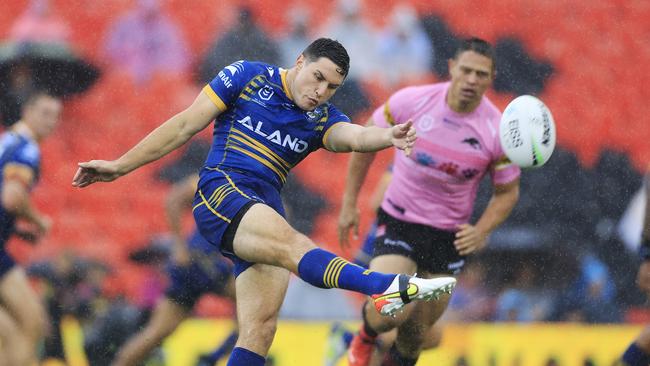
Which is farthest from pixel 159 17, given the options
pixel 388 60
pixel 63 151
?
pixel 388 60

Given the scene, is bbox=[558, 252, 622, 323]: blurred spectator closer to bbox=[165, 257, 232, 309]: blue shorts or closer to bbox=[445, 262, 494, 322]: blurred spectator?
bbox=[445, 262, 494, 322]: blurred spectator

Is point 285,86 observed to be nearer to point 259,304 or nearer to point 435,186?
point 259,304

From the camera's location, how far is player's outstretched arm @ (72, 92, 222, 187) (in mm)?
4852

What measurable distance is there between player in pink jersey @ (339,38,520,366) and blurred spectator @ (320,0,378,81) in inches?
134

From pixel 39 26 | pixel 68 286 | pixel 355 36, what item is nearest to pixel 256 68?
pixel 68 286

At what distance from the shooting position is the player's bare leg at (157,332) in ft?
23.6

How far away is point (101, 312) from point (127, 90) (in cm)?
212

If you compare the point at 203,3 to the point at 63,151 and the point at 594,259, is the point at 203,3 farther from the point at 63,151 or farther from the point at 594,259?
the point at 594,259

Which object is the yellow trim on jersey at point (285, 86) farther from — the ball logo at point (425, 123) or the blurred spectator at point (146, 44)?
the blurred spectator at point (146, 44)

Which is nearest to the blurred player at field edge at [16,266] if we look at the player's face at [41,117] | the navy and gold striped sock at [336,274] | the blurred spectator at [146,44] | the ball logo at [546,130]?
the player's face at [41,117]

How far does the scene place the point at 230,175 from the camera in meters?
5.02

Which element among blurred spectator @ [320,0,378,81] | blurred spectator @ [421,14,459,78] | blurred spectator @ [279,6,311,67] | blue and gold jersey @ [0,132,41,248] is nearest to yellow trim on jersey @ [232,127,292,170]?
blue and gold jersey @ [0,132,41,248]

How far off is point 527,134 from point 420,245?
109 cm

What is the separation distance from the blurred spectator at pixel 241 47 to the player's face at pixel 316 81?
4.44 metres
